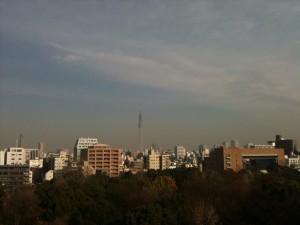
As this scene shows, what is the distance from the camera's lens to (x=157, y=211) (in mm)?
13031

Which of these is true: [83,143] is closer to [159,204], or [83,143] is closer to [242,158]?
Result: [242,158]

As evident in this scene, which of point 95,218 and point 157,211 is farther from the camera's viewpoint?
point 95,218

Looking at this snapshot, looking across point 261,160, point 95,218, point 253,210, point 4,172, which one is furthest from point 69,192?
point 261,160

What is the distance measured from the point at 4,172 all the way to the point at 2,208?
2454 centimetres

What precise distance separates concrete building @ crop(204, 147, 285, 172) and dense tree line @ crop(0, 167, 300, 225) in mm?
25459

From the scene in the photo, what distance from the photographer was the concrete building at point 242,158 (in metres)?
48.0

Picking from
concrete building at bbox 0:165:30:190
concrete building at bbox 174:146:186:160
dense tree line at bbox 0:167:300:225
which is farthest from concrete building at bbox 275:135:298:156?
dense tree line at bbox 0:167:300:225

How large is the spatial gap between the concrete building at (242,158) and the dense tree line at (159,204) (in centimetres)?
2546

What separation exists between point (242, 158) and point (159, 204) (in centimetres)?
3851

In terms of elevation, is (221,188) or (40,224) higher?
(221,188)

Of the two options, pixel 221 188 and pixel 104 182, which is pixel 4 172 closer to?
pixel 104 182

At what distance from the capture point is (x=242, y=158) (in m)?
50.4

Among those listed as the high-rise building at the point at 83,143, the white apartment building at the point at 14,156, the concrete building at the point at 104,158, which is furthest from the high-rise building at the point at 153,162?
the high-rise building at the point at 83,143

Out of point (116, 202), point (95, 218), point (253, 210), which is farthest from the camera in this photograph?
point (116, 202)
